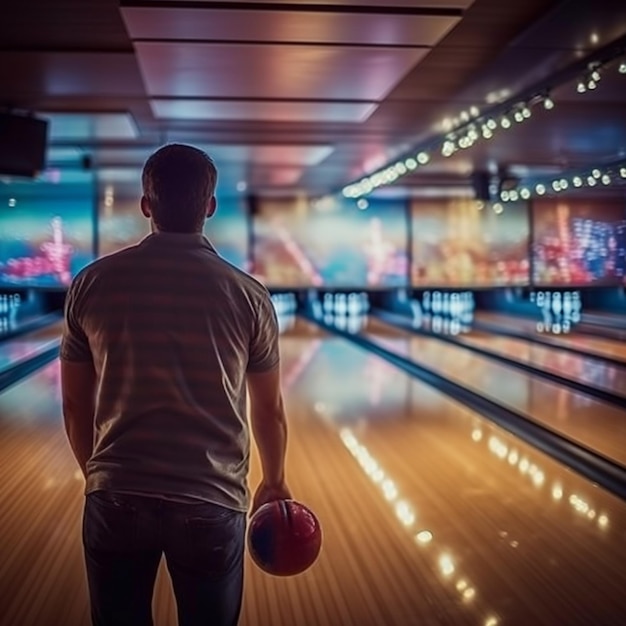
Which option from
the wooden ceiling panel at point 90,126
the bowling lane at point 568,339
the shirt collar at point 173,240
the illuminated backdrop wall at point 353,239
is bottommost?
the bowling lane at point 568,339

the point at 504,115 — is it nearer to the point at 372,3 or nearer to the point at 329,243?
the point at 372,3

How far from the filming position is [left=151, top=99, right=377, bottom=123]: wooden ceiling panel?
546cm

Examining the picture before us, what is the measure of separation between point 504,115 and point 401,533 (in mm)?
3418

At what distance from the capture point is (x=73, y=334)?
4.29 ft

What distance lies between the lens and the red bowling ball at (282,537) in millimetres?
1519

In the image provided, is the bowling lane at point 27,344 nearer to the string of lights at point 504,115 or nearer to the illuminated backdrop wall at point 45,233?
the illuminated backdrop wall at point 45,233

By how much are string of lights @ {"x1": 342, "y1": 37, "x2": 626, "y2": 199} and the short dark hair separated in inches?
131

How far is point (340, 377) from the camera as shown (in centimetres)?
701

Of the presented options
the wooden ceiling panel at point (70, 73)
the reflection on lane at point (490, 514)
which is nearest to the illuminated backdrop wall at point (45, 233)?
the wooden ceiling panel at point (70, 73)

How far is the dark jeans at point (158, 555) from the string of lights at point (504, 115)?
11.7 feet

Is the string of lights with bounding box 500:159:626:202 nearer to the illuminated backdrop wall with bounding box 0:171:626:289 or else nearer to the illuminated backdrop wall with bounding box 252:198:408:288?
the illuminated backdrop wall with bounding box 0:171:626:289

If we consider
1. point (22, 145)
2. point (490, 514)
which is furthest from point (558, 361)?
point (22, 145)

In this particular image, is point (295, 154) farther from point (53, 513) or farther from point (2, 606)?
point (2, 606)

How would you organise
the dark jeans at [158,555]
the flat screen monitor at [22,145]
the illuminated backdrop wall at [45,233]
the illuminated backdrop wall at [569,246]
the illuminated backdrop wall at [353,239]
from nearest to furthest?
the dark jeans at [158,555] → the flat screen monitor at [22,145] → the illuminated backdrop wall at [45,233] → the illuminated backdrop wall at [353,239] → the illuminated backdrop wall at [569,246]
